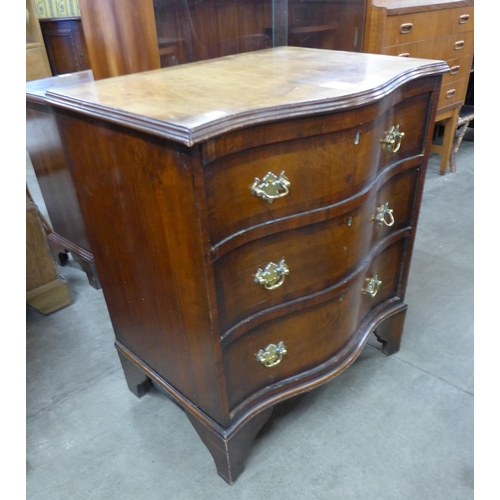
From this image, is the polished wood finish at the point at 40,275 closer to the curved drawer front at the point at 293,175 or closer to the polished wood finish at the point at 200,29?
the polished wood finish at the point at 200,29

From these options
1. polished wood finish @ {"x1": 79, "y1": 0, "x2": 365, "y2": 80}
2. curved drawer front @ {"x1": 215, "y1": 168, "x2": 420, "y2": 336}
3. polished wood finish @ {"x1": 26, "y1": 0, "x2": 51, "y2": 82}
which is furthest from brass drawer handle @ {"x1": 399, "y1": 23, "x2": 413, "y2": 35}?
polished wood finish @ {"x1": 26, "y1": 0, "x2": 51, "y2": 82}

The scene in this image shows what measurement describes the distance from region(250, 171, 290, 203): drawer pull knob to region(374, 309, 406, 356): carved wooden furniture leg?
0.79 m

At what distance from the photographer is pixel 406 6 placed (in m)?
2.25

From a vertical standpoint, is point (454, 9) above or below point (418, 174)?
above

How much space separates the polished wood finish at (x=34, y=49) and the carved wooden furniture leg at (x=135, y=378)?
128 inches

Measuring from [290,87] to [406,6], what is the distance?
5.69 ft

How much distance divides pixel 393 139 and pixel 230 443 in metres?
0.86

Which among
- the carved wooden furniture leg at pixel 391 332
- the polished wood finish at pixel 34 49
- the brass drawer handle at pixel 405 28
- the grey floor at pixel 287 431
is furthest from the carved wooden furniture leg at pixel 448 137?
the polished wood finish at pixel 34 49

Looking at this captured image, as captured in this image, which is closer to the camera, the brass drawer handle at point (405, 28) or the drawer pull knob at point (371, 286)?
the drawer pull knob at point (371, 286)

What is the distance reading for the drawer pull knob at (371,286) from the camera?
50.7 inches

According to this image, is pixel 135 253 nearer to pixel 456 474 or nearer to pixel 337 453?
pixel 337 453

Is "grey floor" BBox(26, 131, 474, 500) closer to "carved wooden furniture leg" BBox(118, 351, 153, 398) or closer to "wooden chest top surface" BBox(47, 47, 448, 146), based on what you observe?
"carved wooden furniture leg" BBox(118, 351, 153, 398)

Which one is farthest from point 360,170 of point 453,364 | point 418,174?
point 453,364

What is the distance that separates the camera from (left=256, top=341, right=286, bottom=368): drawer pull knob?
1101mm
